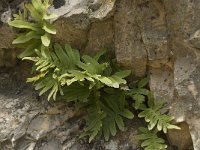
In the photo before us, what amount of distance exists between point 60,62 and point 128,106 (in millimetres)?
1291

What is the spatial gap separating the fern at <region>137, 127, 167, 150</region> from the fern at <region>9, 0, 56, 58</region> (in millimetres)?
1929

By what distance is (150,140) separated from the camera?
18.2ft

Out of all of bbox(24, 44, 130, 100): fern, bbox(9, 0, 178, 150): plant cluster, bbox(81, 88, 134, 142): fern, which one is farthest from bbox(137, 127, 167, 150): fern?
bbox(24, 44, 130, 100): fern

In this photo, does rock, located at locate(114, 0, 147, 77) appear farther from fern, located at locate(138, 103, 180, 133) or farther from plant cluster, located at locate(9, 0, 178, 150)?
fern, located at locate(138, 103, 180, 133)

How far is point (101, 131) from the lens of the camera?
225 inches

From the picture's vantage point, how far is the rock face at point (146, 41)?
17.4 ft

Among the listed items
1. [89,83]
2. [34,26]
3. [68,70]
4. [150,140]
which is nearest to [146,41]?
[89,83]

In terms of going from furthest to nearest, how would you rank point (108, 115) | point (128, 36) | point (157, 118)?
point (108, 115) → point (128, 36) → point (157, 118)

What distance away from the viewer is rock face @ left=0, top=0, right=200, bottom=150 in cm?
531

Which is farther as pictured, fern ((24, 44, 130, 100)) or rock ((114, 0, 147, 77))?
rock ((114, 0, 147, 77))

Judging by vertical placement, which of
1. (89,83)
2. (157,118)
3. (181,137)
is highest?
(89,83)

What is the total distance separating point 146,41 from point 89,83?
1055 mm

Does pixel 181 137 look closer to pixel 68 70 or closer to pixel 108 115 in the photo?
pixel 108 115

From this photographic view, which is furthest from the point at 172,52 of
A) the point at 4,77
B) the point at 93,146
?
the point at 4,77
